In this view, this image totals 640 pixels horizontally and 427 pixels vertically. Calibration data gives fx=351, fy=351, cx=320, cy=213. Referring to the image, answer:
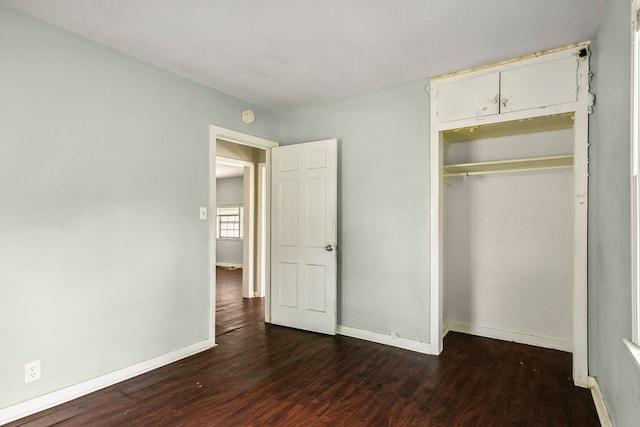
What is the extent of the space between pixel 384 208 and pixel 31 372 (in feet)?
→ 10.00

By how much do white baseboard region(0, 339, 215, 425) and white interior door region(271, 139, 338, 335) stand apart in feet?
3.76

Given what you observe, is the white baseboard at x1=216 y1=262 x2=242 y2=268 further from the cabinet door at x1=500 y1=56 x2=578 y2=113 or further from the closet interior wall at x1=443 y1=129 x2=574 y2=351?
the cabinet door at x1=500 y1=56 x2=578 y2=113

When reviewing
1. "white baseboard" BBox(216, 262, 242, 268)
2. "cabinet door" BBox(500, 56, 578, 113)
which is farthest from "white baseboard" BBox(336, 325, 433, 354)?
"white baseboard" BBox(216, 262, 242, 268)

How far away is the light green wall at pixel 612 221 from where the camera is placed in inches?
62.7

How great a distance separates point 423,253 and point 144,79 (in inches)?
114

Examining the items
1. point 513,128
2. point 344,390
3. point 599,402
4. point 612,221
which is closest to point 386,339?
point 344,390

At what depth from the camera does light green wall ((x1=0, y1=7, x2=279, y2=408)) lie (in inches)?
87.2

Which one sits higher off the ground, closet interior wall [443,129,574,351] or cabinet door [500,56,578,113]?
cabinet door [500,56,578,113]

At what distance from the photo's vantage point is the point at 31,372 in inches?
89.1

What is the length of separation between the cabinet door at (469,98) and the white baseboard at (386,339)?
6.93 feet

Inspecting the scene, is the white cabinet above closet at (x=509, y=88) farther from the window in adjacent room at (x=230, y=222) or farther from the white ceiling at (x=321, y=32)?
the window in adjacent room at (x=230, y=222)

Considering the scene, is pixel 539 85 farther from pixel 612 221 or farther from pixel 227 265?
pixel 227 265

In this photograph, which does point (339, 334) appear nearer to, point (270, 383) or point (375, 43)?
point (270, 383)

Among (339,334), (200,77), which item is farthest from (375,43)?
(339,334)
